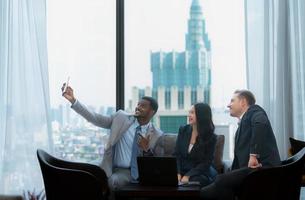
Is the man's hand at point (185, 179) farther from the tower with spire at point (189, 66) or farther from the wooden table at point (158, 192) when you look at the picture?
the tower with spire at point (189, 66)

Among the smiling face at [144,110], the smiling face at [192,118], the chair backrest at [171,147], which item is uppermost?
the smiling face at [144,110]

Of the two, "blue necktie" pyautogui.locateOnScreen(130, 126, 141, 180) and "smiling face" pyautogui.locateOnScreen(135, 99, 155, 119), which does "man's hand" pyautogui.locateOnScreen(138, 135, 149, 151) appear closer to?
"blue necktie" pyautogui.locateOnScreen(130, 126, 141, 180)

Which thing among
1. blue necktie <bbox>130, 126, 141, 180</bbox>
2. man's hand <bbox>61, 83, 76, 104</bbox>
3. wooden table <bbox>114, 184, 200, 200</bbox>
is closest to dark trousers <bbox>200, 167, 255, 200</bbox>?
wooden table <bbox>114, 184, 200, 200</bbox>

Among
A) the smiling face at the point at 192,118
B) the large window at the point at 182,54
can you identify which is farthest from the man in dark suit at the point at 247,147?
the large window at the point at 182,54

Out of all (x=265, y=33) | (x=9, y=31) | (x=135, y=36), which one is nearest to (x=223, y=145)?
(x=265, y=33)

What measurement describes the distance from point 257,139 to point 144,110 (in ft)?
3.80

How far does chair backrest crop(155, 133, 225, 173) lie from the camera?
4.16m

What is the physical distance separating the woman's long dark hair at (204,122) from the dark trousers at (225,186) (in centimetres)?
56

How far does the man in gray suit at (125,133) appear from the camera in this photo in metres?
4.20

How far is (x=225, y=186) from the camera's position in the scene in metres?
3.46

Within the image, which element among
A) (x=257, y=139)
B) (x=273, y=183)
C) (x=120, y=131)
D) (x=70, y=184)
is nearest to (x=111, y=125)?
(x=120, y=131)

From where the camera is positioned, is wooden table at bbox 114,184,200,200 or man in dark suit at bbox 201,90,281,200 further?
man in dark suit at bbox 201,90,281,200

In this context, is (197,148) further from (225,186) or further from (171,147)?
(225,186)

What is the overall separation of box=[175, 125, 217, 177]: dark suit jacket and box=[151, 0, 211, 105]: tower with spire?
63cm
